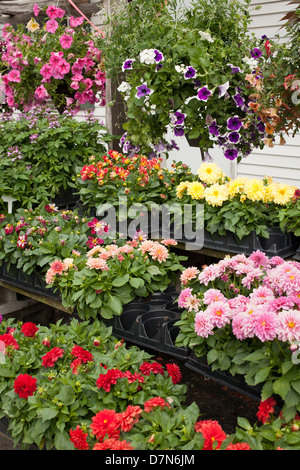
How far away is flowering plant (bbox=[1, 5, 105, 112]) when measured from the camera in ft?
11.0

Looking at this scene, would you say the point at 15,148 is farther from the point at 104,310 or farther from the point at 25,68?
the point at 104,310

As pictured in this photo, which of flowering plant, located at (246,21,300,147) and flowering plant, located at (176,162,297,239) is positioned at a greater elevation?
flowering plant, located at (246,21,300,147)

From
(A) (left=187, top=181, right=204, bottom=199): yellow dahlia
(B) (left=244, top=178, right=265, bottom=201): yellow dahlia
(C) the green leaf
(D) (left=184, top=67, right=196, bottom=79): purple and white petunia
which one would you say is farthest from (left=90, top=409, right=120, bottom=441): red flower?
(D) (left=184, top=67, right=196, bottom=79): purple and white petunia

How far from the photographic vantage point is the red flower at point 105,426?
4.69 feet

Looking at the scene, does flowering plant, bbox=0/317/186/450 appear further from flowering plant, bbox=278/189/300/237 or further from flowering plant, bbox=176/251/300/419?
flowering plant, bbox=278/189/300/237

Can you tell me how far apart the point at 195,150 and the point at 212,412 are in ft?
8.61

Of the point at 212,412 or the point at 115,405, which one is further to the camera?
the point at 212,412

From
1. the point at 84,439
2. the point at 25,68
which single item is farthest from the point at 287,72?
the point at 25,68

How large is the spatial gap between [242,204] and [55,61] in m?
1.68

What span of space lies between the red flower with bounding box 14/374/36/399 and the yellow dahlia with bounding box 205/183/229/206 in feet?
4.36

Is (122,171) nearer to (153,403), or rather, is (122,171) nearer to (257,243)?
(257,243)

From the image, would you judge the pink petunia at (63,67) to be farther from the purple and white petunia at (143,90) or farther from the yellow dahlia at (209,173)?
the yellow dahlia at (209,173)

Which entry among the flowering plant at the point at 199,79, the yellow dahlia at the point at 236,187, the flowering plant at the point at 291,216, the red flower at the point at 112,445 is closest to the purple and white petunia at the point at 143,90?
the flowering plant at the point at 199,79

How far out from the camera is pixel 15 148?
11.2 feet
